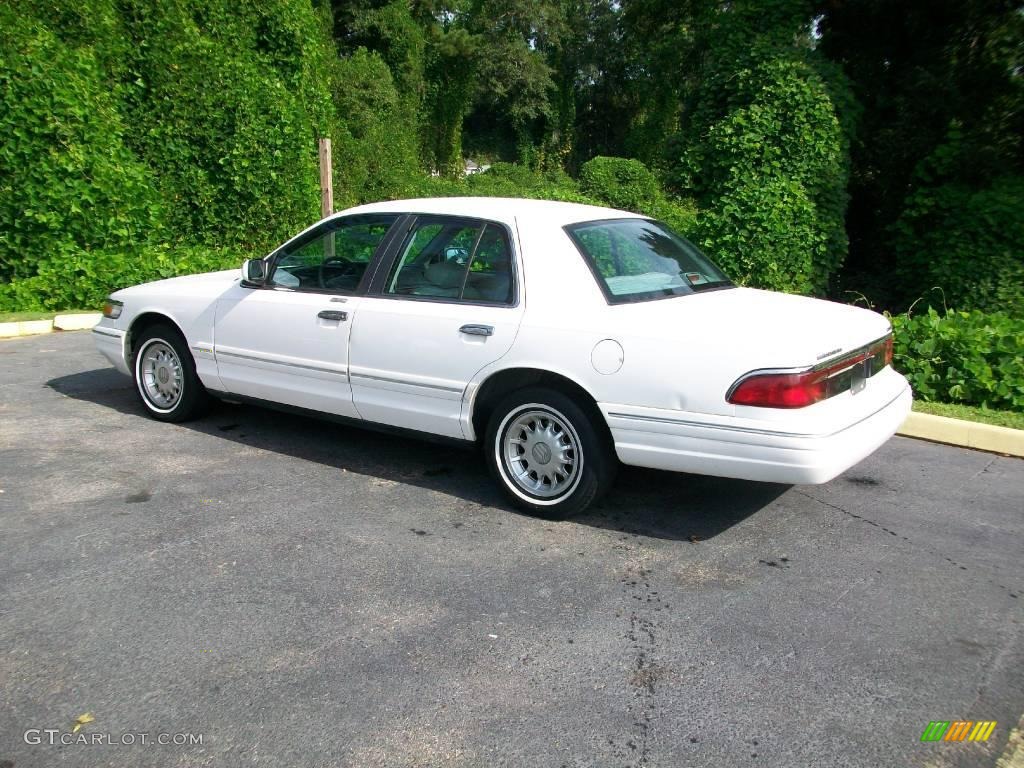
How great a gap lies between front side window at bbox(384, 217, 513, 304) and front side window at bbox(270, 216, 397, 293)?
0.26 metres

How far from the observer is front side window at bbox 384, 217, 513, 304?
499 cm

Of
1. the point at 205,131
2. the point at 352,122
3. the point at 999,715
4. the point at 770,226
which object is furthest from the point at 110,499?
the point at 352,122

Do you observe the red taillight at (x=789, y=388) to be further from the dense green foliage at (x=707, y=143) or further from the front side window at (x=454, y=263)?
the dense green foliage at (x=707, y=143)

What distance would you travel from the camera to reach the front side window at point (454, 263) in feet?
16.4

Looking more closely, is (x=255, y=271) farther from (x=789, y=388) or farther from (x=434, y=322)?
(x=789, y=388)

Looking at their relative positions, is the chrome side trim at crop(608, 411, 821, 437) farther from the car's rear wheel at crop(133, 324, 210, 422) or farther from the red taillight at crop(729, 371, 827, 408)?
the car's rear wheel at crop(133, 324, 210, 422)

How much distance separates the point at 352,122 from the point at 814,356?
22768 mm

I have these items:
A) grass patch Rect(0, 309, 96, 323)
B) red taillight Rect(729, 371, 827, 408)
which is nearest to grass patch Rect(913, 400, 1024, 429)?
red taillight Rect(729, 371, 827, 408)

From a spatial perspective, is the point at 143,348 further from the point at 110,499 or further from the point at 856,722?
the point at 856,722

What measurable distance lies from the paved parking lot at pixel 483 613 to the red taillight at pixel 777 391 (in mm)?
811

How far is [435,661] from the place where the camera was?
3389mm

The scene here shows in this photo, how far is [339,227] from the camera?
5.76 m

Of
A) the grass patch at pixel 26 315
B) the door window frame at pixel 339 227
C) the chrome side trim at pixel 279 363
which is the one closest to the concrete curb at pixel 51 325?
the grass patch at pixel 26 315

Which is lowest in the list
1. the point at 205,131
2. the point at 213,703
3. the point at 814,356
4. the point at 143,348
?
the point at 213,703
